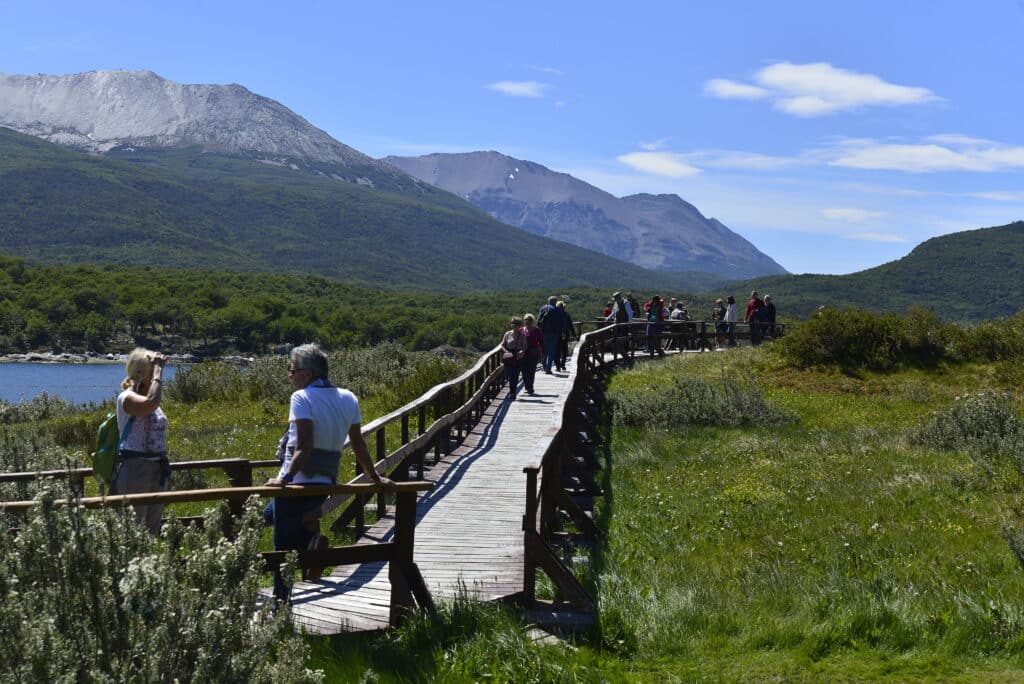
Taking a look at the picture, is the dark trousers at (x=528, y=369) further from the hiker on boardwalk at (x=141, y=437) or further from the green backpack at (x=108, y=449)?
the green backpack at (x=108, y=449)

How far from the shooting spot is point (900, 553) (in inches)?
376

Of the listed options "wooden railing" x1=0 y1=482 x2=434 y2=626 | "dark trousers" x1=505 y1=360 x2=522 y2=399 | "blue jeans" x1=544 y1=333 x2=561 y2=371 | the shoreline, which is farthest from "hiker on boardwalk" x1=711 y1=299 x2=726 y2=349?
the shoreline

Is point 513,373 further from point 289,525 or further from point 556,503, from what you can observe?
point 289,525

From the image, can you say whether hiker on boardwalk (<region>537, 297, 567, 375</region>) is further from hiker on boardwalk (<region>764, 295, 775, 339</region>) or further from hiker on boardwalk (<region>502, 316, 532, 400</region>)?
hiker on boardwalk (<region>764, 295, 775, 339</region>)

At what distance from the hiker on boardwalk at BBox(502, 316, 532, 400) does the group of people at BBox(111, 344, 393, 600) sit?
12923mm

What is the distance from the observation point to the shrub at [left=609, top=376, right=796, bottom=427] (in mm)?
19781

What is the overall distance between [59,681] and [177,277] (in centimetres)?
17159

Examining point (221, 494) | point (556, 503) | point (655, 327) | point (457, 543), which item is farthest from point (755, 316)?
point (221, 494)

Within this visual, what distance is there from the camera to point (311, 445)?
6.51 metres

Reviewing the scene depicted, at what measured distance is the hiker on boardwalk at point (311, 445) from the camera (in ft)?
21.2

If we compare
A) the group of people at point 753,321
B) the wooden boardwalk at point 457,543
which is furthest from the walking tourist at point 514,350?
the group of people at point 753,321

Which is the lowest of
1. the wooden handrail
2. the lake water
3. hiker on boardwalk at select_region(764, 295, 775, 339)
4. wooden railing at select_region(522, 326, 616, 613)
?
the lake water

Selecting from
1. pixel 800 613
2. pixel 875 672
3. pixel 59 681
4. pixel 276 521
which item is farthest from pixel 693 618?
pixel 59 681

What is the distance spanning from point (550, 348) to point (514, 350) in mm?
4592
